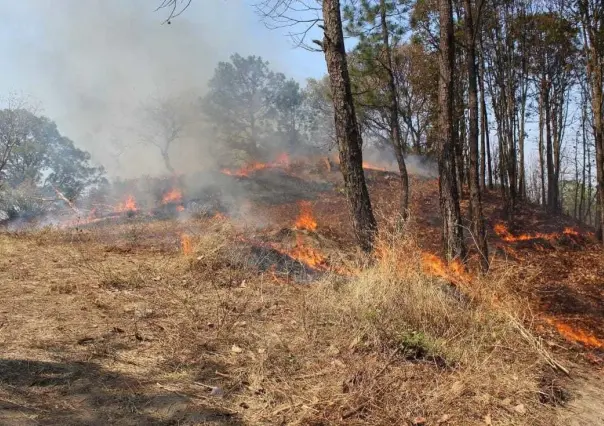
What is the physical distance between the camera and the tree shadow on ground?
2369 mm

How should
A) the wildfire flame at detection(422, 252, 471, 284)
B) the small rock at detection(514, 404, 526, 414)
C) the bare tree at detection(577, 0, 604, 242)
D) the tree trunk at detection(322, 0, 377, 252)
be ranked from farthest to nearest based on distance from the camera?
the bare tree at detection(577, 0, 604, 242)
the tree trunk at detection(322, 0, 377, 252)
the wildfire flame at detection(422, 252, 471, 284)
the small rock at detection(514, 404, 526, 414)

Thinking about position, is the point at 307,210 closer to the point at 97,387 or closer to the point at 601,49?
the point at 601,49

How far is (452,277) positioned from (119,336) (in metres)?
3.76

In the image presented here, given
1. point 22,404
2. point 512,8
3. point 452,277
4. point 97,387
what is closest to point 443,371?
point 452,277

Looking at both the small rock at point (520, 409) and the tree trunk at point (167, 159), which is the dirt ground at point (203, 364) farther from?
the tree trunk at point (167, 159)

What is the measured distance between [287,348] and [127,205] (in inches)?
856

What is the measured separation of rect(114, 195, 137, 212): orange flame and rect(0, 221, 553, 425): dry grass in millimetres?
17620

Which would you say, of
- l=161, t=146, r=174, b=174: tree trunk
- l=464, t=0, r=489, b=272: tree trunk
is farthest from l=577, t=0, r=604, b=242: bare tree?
l=161, t=146, r=174, b=174: tree trunk

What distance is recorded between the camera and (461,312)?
407cm

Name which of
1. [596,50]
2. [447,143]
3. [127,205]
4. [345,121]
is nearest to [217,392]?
[345,121]

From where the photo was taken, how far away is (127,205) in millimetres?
23062

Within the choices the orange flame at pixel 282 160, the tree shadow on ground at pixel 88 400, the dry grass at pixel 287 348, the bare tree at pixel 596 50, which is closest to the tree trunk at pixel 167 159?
the orange flame at pixel 282 160

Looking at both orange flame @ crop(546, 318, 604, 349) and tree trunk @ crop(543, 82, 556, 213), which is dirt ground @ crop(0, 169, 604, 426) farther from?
tree trunk @ crop(543, 82, 556, 213)

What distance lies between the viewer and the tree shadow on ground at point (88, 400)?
7.77 ft
